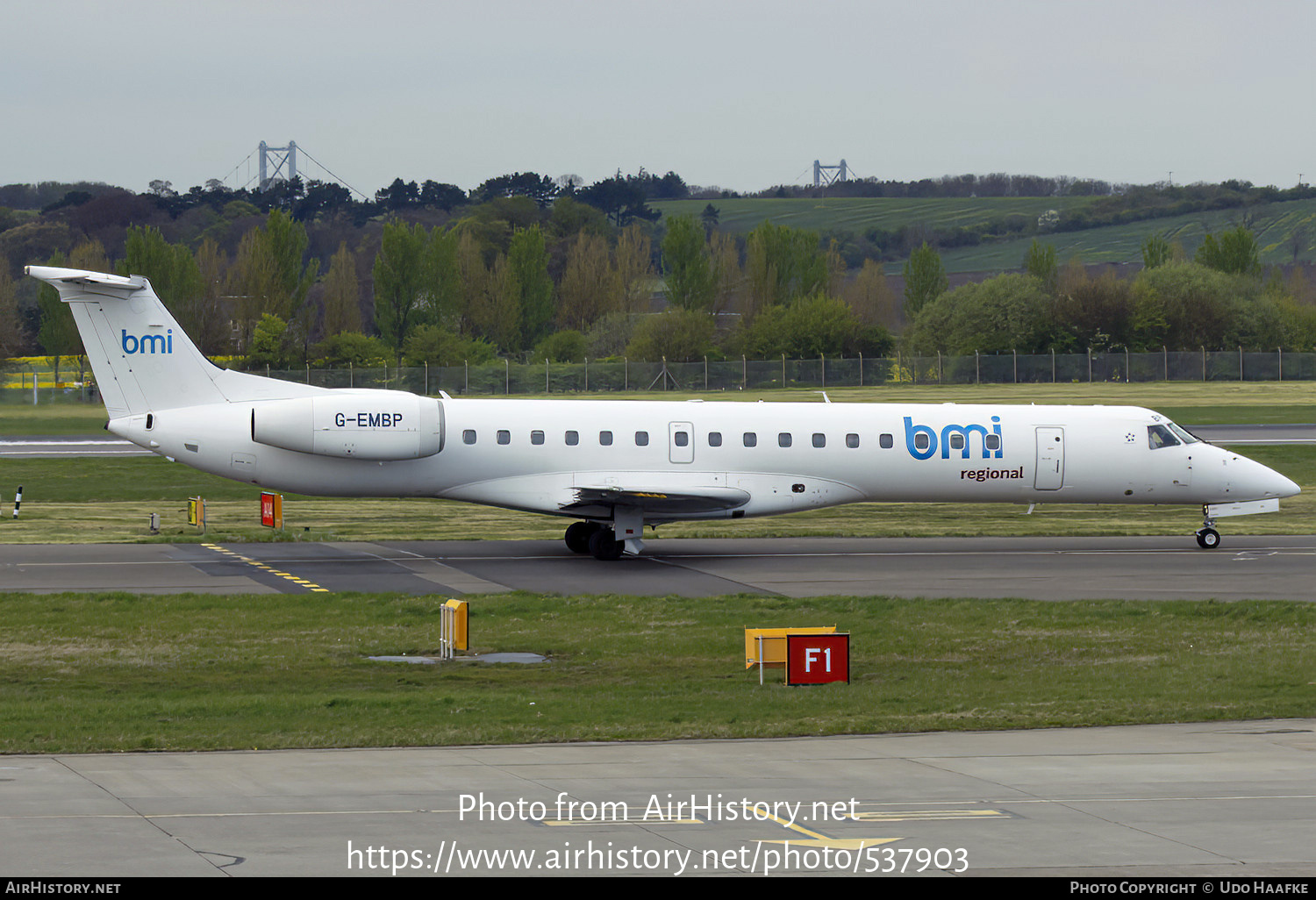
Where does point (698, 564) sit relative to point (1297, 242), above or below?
below

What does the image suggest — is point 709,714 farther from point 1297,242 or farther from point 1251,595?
point 1297,242

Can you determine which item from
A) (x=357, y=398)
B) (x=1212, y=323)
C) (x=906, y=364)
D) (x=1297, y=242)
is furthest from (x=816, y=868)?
(x=1297, y=242)

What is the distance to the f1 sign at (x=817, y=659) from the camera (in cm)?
1700

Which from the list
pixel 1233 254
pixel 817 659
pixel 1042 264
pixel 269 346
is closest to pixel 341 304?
pixel 269 346

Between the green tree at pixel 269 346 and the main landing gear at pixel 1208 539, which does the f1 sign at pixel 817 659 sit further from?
the green tree at pixel 269 346

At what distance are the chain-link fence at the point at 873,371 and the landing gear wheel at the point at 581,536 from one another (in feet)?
146

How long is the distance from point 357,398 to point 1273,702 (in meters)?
17.9

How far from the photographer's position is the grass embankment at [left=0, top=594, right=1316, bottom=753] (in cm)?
1474

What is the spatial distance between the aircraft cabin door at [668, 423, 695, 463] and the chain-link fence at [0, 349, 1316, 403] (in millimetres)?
45155

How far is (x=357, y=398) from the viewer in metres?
28.0

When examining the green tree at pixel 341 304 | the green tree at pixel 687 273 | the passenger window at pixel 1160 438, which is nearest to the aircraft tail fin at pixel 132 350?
the passenger window at pixel 1160 438

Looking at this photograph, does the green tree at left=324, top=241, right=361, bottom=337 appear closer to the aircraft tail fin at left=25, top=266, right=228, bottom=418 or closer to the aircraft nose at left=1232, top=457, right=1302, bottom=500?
the aircraft tail fin at left=25, top=266, right=228, bottom=418

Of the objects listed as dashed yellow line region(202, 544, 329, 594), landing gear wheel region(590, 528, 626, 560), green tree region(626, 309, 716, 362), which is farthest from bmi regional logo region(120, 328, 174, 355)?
green tree region(626, 309, 716, 362)

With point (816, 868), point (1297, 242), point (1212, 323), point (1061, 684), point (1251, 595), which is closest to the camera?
point (816, 868)
